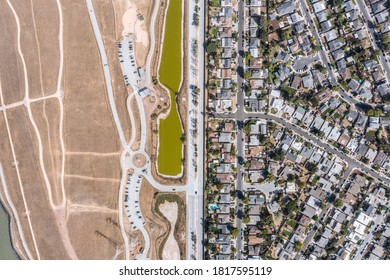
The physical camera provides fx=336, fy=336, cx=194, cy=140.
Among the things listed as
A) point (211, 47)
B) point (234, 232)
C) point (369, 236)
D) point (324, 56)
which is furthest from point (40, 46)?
point (369, 236)

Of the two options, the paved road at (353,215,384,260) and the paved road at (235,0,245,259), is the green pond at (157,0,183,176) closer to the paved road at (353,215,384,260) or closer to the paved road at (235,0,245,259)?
the paved road at (235,0,245,259)

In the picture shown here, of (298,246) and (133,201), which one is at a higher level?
(133,201)

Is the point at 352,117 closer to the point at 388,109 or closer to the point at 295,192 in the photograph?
the point at 388,109

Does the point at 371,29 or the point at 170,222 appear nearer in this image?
the point at 371,29

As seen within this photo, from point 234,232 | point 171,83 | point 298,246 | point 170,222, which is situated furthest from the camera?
point 171,83

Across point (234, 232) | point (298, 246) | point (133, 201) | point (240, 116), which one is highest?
point (240, 116)

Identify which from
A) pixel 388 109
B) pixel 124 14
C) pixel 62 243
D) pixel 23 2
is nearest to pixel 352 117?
pixel 388 109

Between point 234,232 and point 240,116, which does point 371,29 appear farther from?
→ point 234,232
